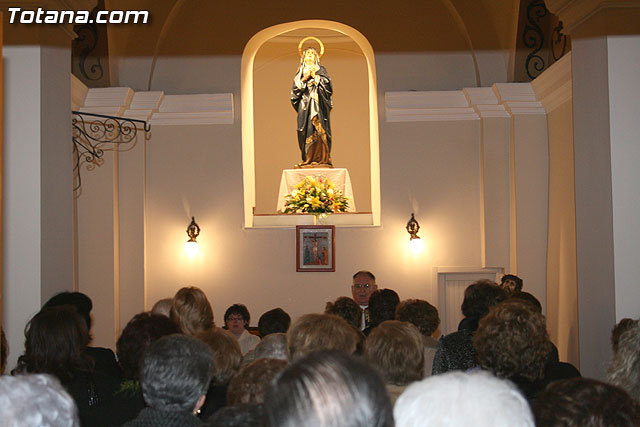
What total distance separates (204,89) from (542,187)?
17.0 ft

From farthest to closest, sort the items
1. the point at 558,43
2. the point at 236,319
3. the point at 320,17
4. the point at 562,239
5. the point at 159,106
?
the point at 320,17
the point at 159,106
the point at 558,43
the point at 562,239
the point at 236,319

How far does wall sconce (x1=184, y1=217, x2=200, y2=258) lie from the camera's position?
11523 millimetres

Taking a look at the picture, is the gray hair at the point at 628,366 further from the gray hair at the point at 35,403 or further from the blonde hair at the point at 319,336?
the gray hair at the point at 35,403

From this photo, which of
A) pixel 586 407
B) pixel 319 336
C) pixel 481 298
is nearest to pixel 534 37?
pixel 481 298

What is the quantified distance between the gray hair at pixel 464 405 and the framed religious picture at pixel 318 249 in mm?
9483

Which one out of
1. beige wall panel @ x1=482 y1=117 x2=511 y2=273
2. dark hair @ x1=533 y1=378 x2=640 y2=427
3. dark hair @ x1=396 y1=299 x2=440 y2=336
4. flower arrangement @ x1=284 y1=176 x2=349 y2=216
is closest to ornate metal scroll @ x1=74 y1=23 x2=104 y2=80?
flower arrangement @ x1=284 y1=176 x2=349 y2=216

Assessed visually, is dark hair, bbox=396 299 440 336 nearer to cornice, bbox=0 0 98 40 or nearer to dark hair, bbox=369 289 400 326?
dark hair, bbox=369 289 400 326

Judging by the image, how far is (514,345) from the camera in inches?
143

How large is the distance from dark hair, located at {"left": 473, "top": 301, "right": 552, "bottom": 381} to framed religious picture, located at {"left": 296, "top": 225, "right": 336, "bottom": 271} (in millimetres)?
7861

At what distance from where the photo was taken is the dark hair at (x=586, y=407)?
2.16m

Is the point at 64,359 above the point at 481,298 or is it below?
below

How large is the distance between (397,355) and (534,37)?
8774 millimetres

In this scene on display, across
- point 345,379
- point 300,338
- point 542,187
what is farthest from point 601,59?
point 542,187

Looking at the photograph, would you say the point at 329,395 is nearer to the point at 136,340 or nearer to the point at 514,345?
the point at 514,345
